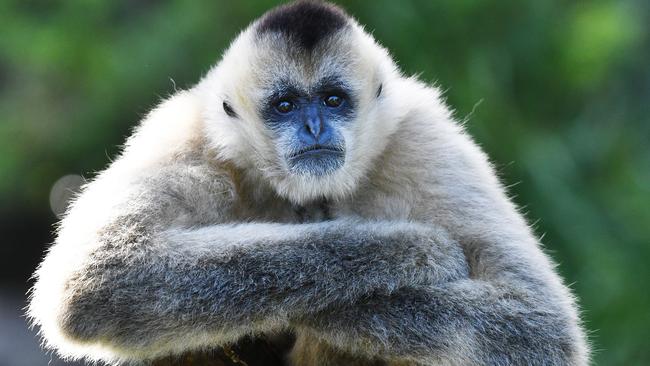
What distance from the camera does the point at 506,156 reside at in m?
9.35

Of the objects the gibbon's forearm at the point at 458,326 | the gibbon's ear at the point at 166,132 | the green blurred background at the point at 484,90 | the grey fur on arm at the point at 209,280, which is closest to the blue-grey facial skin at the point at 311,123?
the gibbon's ear at the point at 166,132

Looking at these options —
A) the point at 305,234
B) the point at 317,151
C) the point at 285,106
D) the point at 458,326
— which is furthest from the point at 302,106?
the point at 458,326

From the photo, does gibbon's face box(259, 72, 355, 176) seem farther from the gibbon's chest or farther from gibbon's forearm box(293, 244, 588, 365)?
gibbon's forearm box(293, 244, 588, 365)

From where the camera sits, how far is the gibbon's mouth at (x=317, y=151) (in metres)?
4.88

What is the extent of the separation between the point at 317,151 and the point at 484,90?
4854mm

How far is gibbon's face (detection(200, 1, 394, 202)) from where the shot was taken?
4871 mm

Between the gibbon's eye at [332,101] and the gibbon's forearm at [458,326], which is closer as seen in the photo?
the gibbon's forearm at [458,326]

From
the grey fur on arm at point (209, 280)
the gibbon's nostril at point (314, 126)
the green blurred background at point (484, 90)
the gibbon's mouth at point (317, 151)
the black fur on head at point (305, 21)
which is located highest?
the black fur on head at point (305, 21)

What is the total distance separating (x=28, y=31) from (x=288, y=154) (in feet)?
17.2

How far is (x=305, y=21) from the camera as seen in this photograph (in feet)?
16.4

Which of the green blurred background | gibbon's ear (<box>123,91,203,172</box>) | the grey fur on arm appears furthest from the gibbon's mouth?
the green blurred background

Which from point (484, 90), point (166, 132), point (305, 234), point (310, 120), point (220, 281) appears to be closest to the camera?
point (220, 281)

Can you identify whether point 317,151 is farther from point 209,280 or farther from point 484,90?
point 484,90

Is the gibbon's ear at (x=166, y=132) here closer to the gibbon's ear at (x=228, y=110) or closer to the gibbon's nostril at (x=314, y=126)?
the gibbon's ear at (x=228, y=110)
